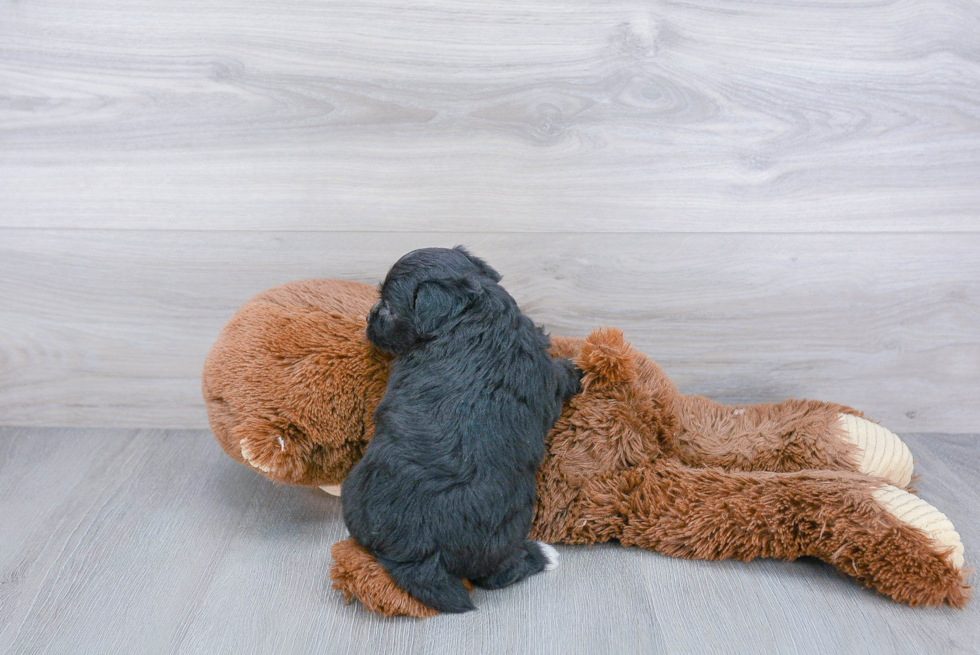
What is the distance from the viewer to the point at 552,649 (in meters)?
0.90

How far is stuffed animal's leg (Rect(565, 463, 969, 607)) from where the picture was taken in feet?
3.16

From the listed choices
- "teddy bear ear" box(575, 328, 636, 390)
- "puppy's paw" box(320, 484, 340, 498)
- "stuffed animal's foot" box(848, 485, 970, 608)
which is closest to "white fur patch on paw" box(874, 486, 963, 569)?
"stuffed animal's foot" box(848, 485, 970, 608)

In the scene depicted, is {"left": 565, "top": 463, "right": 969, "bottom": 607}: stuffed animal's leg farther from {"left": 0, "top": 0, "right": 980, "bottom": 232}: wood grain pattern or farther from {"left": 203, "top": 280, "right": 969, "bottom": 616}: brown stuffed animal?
{"left": 0, "top": 0, "right": 980, "bottom": 232}: wood grain pattern

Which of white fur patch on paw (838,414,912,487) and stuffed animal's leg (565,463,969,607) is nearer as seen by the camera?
stuffed animal's leg (565,463,969,607)

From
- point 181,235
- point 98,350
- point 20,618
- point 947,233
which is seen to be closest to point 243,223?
point 181,235

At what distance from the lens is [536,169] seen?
4.18 feet

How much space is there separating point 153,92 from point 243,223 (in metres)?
0.27

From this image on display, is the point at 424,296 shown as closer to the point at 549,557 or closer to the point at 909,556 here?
the point at 549,557

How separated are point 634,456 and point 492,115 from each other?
62cm

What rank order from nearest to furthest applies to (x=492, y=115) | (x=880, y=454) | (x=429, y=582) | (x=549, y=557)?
1. (x=429, y=582)
2. (x=549, y=557)
3. (x=880, y=454)
4. (x=492, y=115)

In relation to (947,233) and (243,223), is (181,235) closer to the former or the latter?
(243,223)

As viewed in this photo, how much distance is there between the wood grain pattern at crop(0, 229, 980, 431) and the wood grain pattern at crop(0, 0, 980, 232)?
4cm

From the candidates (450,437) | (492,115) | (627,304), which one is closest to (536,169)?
(492,115)

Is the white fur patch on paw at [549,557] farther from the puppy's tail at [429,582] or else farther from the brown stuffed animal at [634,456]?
the puppy's tail at [429,582]
